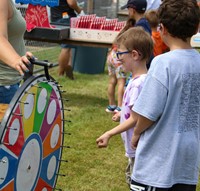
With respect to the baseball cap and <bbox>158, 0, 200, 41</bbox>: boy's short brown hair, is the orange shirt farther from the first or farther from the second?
<bbox>158, 0, 200, 41</bbox>: boy's short brown hair

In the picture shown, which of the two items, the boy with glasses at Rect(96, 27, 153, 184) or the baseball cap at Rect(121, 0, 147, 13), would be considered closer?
the boy with glasses at Rect(96, 27, 153, 184)

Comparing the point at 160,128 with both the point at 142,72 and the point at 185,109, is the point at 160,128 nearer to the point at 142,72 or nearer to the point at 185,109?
the point at 185,109

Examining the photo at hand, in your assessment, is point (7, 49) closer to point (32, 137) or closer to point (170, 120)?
point (32, 137)

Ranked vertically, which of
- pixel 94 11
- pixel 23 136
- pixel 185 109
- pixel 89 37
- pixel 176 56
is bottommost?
pixel 94 11

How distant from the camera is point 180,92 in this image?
215 centimetres

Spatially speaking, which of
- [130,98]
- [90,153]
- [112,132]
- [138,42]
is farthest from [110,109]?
[112,132]

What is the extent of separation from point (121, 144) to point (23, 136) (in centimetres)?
255

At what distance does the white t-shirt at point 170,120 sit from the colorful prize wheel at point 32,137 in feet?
1.56

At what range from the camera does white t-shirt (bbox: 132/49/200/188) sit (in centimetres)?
213

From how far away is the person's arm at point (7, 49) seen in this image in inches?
86.5

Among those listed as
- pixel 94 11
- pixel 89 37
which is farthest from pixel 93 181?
pixel 94 11

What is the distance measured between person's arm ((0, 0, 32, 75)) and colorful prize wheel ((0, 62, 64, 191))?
0.31 ft

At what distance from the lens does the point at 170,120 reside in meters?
2.19

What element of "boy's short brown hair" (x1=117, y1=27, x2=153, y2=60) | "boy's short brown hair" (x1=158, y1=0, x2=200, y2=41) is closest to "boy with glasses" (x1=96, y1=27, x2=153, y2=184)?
"boy's short brown hair" (x1=117, y1=27, x2=153, y2=60)
